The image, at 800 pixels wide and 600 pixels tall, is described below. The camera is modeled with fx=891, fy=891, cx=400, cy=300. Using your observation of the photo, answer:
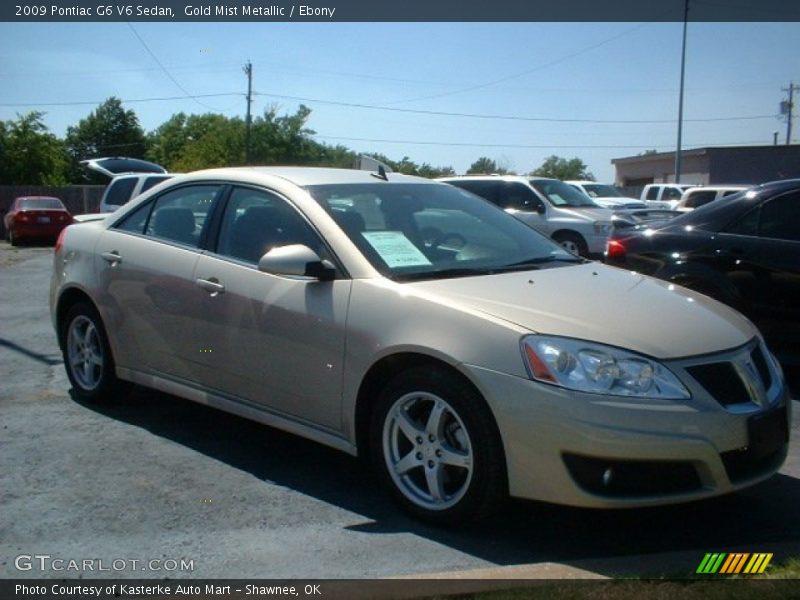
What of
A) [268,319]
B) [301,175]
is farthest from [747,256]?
[268,319]

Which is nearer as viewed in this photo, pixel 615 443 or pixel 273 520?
pixel 615 443

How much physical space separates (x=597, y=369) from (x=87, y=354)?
3.78 m

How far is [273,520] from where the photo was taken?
13.4 ft

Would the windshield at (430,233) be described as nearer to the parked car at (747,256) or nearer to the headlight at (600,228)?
the parked car at (747,256)

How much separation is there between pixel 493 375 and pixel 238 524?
1367 mm

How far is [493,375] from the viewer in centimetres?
371

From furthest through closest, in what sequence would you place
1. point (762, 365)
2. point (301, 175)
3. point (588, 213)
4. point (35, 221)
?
1. point (35, 221)
2. point (588, 213)
3. point (301, 175)
4. point (762, 365)

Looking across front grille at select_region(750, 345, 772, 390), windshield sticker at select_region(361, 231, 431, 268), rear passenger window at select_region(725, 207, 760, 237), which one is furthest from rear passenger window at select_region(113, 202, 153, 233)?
rear passenger window at select_region(725, 207, 760, 237)

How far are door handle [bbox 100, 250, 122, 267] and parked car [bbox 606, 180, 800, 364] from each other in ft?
13.7

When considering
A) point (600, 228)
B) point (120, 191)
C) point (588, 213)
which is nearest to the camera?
point (600, 228)

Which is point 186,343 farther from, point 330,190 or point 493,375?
point 493,375

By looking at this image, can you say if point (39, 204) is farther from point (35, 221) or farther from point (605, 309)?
point (605, 309)

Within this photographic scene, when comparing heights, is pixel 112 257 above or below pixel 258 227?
below

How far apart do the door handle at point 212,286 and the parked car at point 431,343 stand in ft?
0.04
